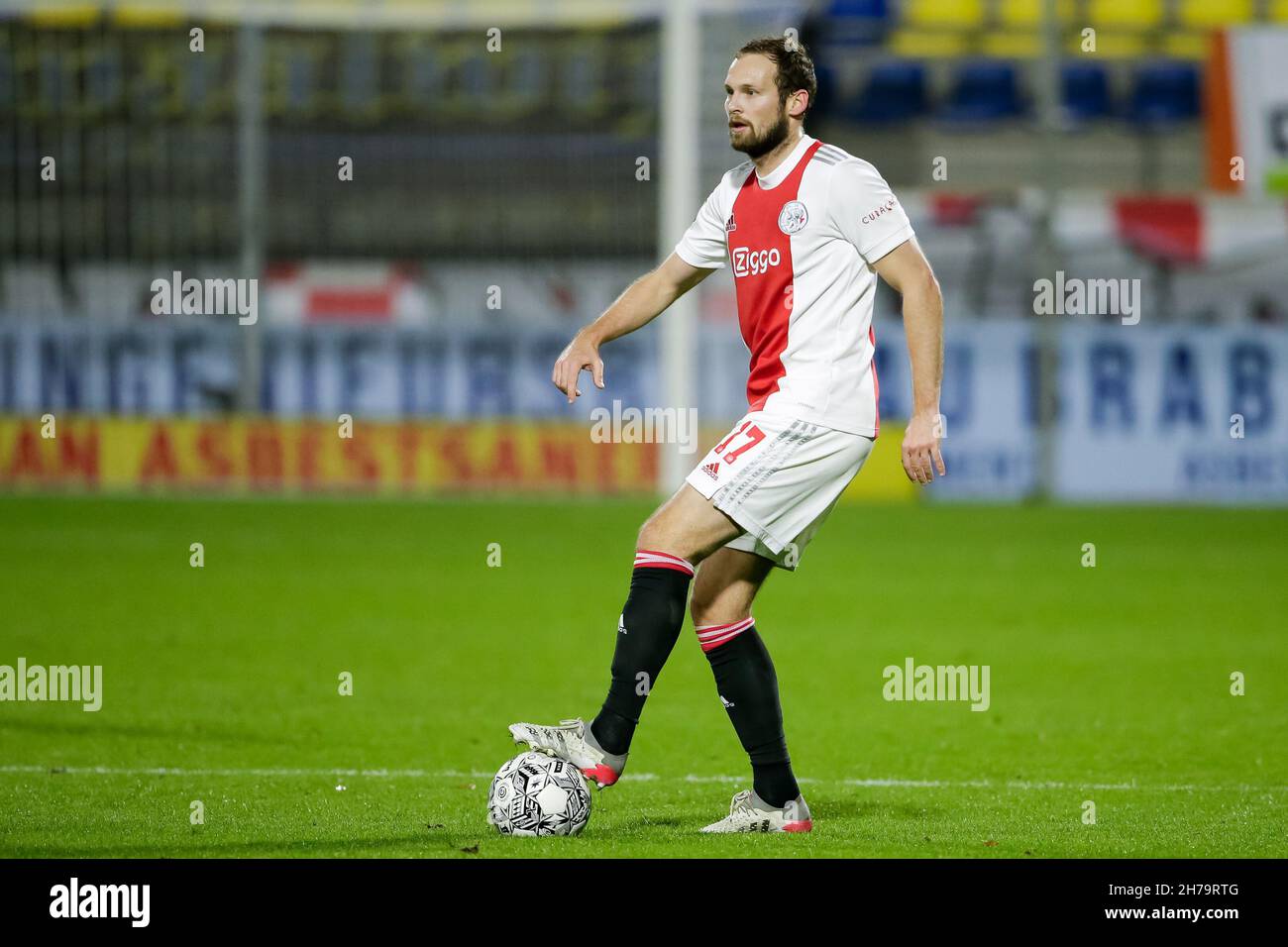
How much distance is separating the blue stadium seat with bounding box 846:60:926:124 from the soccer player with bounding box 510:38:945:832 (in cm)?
2328

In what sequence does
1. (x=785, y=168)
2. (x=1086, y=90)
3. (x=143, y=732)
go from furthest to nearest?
(x=1086, y=90) < (x=143, y=732) < (x=785, y=168)

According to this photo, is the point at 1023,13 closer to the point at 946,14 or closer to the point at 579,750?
the point at 946,14

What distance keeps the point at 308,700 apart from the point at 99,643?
2235 mm

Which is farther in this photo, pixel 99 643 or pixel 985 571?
pixel 985 571

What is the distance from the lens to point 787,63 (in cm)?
538

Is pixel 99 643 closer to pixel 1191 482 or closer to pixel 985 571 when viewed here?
pixel 985 571

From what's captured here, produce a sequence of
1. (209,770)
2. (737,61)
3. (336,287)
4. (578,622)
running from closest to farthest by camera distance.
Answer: (737,61) → (209,770) → (578,622) → (336,287)

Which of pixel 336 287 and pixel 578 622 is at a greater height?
pixel 336 287

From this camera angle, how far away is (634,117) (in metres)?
26.9

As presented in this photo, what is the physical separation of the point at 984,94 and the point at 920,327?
80.1ft

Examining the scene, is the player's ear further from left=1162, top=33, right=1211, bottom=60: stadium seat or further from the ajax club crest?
left=1162, top=33, right=1211, bottom=60: stadium seat

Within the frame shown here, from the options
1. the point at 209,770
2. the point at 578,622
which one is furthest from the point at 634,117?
the point at 209,770
